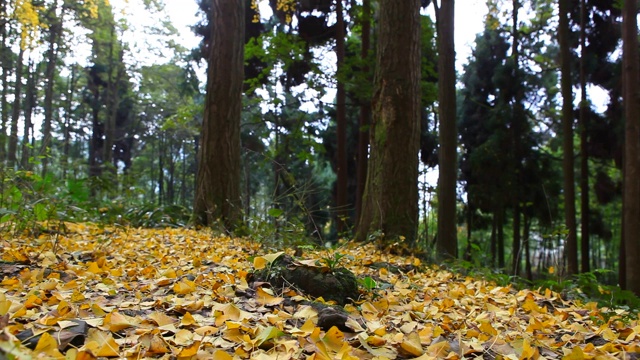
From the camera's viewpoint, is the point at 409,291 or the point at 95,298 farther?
the point at 409,291

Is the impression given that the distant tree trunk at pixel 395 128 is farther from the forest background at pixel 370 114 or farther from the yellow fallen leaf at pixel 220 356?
the yellow fallen leaf at pixel 220 356

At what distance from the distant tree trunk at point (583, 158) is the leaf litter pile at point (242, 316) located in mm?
10143

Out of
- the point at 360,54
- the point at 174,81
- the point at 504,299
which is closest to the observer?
the point at 504,299

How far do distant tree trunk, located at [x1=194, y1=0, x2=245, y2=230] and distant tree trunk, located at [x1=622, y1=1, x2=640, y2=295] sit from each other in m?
5.40

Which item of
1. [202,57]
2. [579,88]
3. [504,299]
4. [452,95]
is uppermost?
[202,57]

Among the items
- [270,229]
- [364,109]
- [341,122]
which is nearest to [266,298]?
[270,229]

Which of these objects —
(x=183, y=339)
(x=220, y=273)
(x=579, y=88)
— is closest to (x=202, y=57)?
(x=579, y=88)

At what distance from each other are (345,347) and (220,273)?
140 centimetres

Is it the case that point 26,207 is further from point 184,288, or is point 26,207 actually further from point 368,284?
point 368,284

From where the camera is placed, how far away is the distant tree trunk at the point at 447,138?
24.9 ft

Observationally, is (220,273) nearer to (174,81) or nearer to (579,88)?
(579,88)

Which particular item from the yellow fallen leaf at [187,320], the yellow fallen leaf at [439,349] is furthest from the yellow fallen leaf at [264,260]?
the yellow fallen leaf at [439,349]

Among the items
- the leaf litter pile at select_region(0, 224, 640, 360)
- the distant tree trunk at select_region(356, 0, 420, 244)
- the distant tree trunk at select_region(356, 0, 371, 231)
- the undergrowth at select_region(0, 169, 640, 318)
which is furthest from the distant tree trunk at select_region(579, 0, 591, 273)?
the leaf litter pile at select_region(0, 224, 640, 360)

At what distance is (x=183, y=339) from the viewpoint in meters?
1.64
